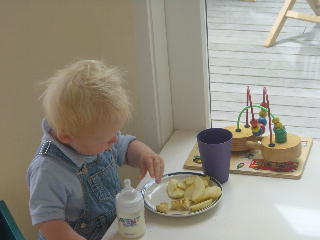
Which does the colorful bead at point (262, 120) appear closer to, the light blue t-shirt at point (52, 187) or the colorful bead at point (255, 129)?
the colorful bead at point (255, 129)

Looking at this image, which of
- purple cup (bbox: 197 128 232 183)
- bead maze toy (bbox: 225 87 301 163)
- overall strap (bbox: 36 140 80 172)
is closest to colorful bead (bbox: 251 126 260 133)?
bead maze toy (bbox: 225 87 301 163)

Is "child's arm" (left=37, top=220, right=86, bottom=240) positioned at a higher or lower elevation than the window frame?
lower

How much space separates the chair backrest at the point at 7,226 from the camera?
153 centimetres

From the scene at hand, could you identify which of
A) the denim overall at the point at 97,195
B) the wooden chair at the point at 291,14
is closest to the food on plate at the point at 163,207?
the denim overall at the point at 97,195

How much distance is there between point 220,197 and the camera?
4.08 feet

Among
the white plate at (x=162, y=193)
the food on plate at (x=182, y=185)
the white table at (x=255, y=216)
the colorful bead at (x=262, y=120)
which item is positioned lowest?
the white table at (x=255, y=216)

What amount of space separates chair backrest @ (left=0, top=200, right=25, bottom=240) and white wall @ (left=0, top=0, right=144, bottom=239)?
0.13 metres

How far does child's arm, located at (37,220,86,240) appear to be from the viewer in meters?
1.13

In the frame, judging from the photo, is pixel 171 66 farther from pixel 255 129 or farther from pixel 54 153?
pixel 54 153

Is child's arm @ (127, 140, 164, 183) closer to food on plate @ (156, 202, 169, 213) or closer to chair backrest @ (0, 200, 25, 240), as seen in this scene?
food on plate @ (156, 202, 169, 213)

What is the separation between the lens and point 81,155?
121 centimetres

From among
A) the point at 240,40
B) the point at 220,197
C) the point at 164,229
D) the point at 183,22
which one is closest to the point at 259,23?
the point at 240,40

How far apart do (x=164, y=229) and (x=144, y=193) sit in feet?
0.42

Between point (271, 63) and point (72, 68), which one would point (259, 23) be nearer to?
point (271, 63)
